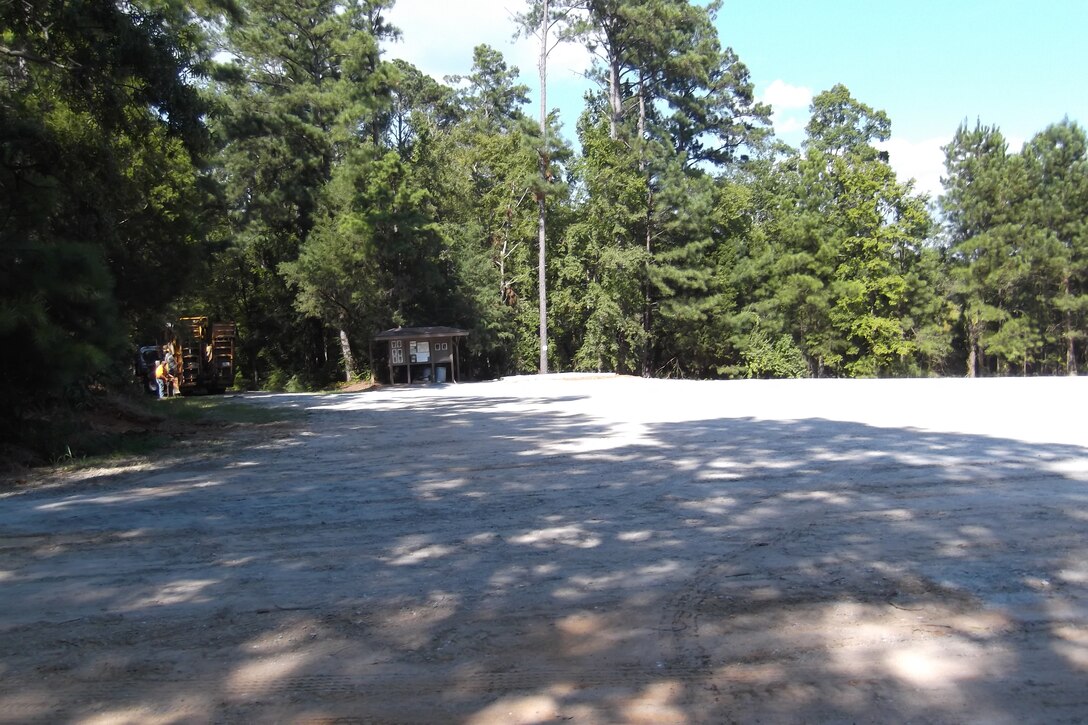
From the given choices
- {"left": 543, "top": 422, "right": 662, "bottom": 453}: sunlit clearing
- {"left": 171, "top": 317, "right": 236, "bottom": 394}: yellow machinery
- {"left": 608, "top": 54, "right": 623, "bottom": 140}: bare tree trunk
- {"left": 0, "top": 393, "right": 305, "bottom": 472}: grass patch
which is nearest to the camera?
{"left": 0, "top": 393, "right": 305, "bottom": 472}: grass patch

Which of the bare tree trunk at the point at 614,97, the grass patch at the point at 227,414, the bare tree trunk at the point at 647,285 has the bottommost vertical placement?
the grass patch at the point at 227,414

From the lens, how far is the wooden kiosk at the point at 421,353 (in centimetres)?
3472

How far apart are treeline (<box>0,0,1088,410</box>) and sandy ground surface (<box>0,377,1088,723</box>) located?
27.0 m

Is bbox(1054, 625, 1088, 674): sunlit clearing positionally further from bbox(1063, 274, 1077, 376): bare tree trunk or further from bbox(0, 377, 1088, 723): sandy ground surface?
bbox(1063, 274, 1077, 376): bare tree trunk

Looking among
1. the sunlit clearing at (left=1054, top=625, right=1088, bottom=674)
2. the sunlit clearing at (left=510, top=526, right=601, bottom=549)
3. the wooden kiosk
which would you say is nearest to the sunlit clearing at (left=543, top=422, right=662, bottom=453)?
the sunlit clearing at (left=510, top=526, right=601, bottom=549)

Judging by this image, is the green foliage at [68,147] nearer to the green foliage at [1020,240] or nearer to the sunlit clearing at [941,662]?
the sunlit clearing at [941,662]

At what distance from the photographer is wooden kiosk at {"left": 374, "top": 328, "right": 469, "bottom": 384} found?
34.7 metres

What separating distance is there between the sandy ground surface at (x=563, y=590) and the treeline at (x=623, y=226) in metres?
27.0

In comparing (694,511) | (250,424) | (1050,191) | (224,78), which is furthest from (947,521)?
(1050,191)

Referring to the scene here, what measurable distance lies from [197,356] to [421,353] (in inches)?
373

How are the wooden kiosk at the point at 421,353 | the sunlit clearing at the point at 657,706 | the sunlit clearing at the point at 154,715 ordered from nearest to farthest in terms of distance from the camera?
1. the sunlit clearing at the point at 657,706
2. the sunlit clearing at the point at 154,715
3. the wooden kiosk at the point at 421,353

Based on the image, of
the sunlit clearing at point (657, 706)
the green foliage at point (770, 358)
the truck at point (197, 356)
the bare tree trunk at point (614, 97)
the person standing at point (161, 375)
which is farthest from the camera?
the bare tree trunk at point (614, 97)

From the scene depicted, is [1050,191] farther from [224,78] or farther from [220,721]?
[220,721]

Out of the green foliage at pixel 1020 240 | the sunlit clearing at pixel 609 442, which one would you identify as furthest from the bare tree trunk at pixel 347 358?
the green foliage at pixel 1020 240
